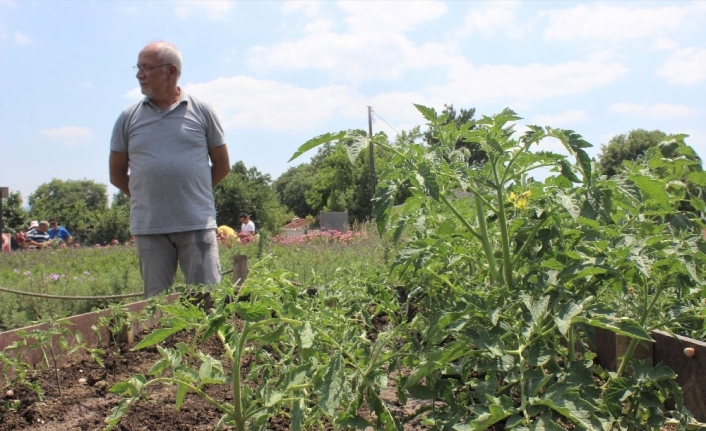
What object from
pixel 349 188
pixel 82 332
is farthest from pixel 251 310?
pixel 349 188

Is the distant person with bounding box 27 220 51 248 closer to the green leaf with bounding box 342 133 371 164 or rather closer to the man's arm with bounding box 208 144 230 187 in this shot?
the man's arm with bounding box 208 144 230 187

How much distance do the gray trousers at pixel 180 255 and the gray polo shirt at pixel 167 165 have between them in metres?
0.09

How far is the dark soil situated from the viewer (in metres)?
2.25

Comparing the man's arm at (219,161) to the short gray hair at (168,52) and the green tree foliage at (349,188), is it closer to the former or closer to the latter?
the short gray hair at (168,52)

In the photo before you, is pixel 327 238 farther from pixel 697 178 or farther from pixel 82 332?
pixel 697 178

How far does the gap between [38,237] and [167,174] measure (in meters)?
13.0

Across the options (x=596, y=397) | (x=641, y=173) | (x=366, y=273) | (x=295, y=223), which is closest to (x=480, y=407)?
(x=596, y=397)

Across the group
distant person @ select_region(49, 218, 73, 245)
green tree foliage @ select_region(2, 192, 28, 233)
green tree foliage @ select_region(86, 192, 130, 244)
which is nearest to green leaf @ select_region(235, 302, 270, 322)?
distant person @ select_region(49, 218, 73, 245)

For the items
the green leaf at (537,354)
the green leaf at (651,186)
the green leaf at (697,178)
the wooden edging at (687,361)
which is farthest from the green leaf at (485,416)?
the green leaf at (697,178)

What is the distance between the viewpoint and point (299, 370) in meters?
1.40

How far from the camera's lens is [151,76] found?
397cm

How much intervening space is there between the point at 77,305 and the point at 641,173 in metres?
4.71

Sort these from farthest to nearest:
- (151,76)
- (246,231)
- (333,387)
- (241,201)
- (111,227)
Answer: (241,201), (111,227), (246,231), (151,76), (333,387)

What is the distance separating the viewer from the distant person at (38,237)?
1440 centimetres
